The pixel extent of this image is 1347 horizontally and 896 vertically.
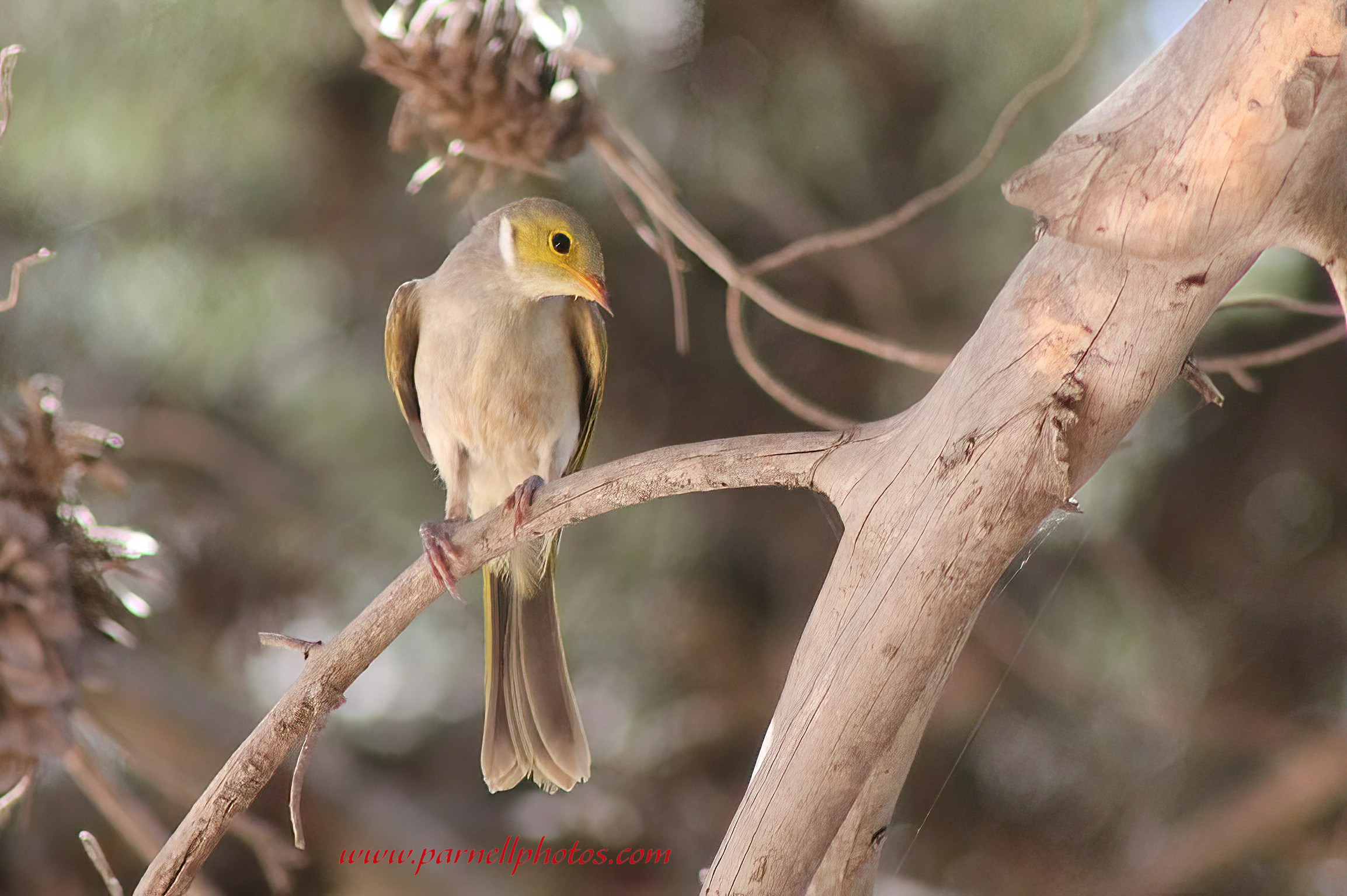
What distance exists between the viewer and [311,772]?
200cm

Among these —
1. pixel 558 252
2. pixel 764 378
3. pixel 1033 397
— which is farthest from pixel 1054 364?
pixel 558 252

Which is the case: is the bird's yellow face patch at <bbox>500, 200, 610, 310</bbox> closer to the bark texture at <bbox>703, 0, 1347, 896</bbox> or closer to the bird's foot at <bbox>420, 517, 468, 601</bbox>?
the bird's foot at <bbox>420, 517, 468, 601</bbox>

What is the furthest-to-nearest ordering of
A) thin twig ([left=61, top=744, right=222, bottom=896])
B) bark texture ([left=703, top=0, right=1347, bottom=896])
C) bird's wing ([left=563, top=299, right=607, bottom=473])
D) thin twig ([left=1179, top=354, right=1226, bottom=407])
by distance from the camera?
bird's wing ([left=563, top=299, right=607, bottom=473]) → thin twig ([left=61, top=744, right=222, bottom=896]) → thin twig ([left=1179, top=354, right=1226, bottom=407]) → bark texture ([left=703, top=0, right=1347, bottom=896])

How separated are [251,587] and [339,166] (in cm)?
81

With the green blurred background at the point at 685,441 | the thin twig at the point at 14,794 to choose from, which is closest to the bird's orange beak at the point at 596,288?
the green blurred background at the point at 685,441

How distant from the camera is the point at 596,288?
1.34 m

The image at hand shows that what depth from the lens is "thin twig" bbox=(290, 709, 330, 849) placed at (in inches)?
36.0

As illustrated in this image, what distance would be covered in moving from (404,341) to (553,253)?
280mm

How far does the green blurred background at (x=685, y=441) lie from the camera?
169cm

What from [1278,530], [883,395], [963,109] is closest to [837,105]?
[963,109]

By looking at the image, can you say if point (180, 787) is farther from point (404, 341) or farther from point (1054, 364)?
point (1054, 364)

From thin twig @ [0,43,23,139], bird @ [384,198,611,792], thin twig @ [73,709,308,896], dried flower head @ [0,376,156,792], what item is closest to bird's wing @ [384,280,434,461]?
bird @ [384,198,611,792]

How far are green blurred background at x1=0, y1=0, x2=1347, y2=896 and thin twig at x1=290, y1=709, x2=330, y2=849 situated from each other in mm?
758

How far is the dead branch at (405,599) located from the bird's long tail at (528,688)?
0.34 metres
